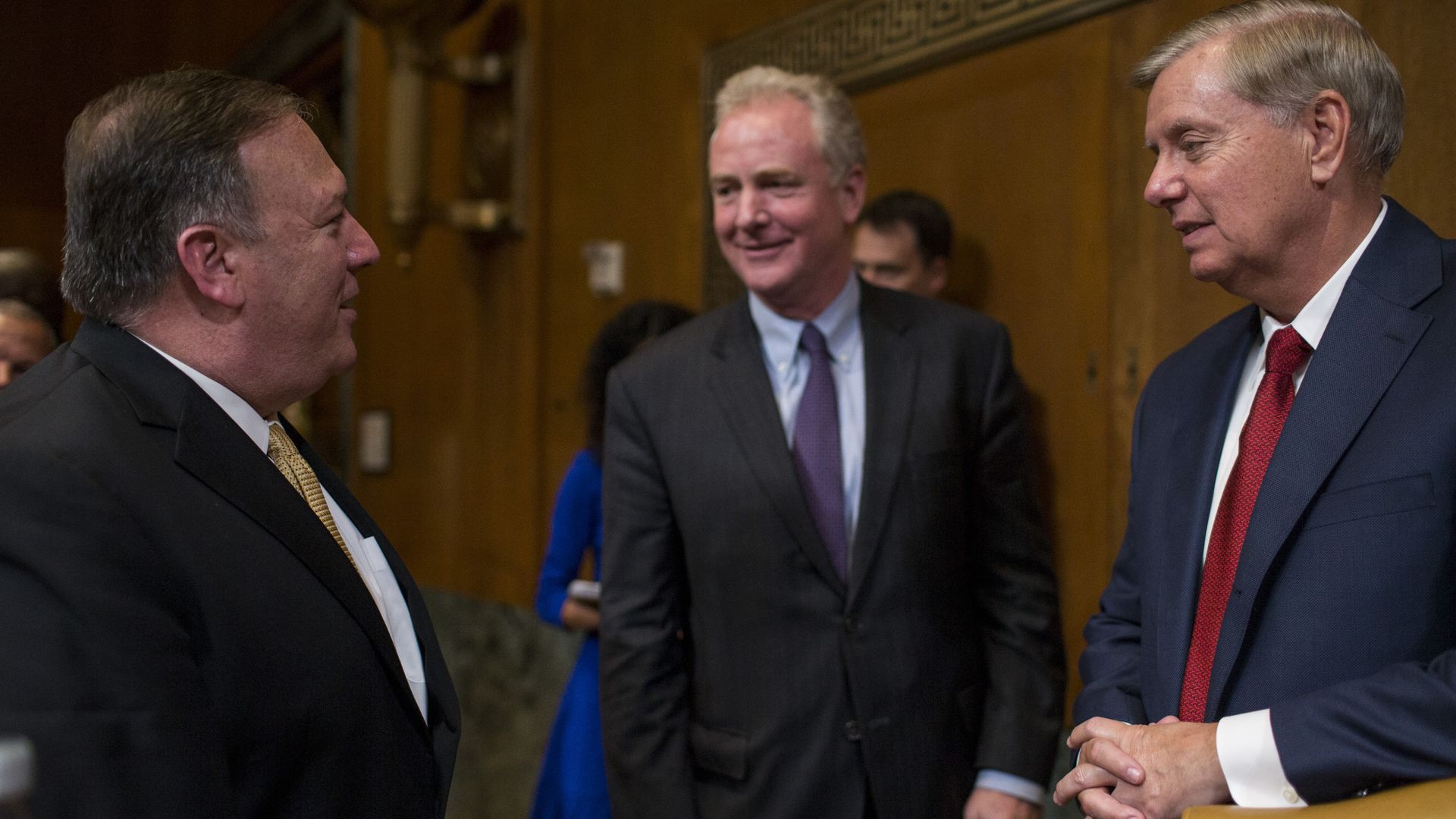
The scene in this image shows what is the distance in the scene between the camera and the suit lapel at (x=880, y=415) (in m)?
1.88

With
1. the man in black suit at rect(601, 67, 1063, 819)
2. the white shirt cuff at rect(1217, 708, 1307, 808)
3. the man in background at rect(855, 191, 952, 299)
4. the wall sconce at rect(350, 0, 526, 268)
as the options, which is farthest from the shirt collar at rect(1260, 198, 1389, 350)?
the wall sconce at rect(350, 0, 526, 268)

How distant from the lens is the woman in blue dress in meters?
2.46

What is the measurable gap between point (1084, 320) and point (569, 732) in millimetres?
1305

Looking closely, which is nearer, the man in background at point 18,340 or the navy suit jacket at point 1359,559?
the navy suit jacket at point 1359,559

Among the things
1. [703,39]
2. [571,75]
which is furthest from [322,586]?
[571,75]

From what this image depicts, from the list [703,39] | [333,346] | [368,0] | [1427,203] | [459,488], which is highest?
[368,0]

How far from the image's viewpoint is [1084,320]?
2477 millimetres

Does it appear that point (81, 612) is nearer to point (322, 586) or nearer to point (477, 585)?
point (322, 586)

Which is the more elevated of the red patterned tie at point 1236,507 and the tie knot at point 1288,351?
the tie knot at point 1288,351

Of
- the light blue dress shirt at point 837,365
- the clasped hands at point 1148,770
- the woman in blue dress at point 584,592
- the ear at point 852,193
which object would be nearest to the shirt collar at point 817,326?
the light blue dress shirt at point 837,365

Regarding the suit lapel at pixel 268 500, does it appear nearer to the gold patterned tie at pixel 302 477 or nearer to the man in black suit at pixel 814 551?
the gold patterned tie at pixel 302 477

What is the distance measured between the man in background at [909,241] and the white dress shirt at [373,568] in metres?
1.45

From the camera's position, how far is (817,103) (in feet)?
6.91

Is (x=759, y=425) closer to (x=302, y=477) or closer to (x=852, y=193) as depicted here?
(x=852, y=193)
